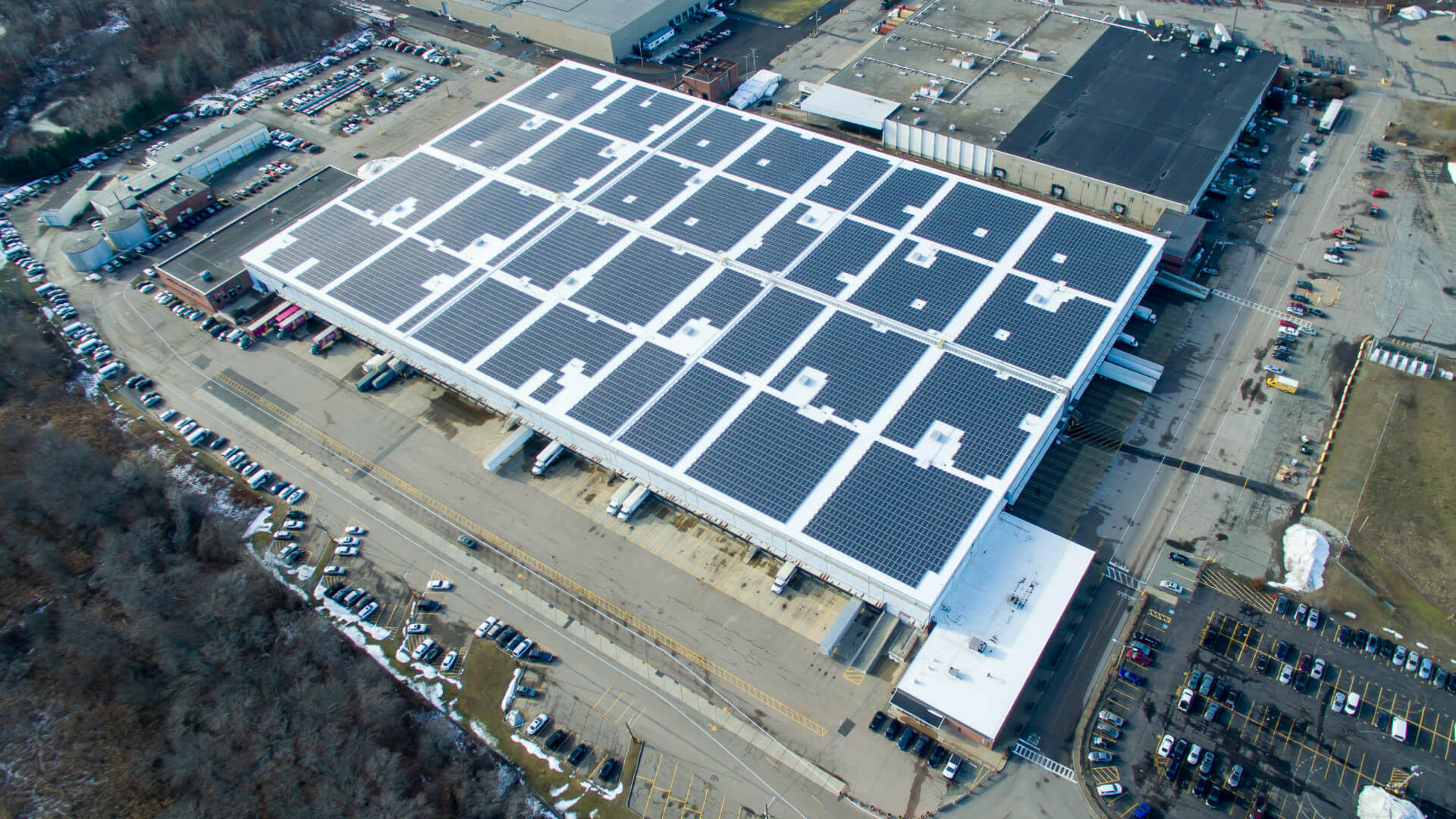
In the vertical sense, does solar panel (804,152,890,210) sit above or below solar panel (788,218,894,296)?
above

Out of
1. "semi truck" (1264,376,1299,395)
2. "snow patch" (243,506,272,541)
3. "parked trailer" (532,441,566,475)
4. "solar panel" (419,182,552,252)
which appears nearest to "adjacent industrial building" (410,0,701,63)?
"solar panel" (419,182,552,252)

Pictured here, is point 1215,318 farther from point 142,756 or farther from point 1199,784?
point 142,756

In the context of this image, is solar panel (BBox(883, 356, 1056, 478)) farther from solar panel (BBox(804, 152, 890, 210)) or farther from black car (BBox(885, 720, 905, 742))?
solar panel (BBox(804, 152, 890, 210))

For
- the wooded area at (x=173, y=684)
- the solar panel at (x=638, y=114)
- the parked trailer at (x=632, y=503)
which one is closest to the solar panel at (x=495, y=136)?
the solar panel at (x=638, y=114)

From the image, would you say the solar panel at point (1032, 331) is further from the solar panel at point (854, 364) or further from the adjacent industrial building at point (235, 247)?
the adjacent industrial building at point (235, 247)

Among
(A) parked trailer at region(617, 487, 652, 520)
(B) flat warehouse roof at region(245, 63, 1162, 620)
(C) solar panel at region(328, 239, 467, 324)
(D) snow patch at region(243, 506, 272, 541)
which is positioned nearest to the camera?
(B) flat warehouse roof at region(245, 63, 1162, 620)

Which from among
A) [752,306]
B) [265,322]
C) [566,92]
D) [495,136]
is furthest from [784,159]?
[265,322]

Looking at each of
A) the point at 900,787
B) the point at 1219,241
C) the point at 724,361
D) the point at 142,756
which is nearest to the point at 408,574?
the point at 142,756
